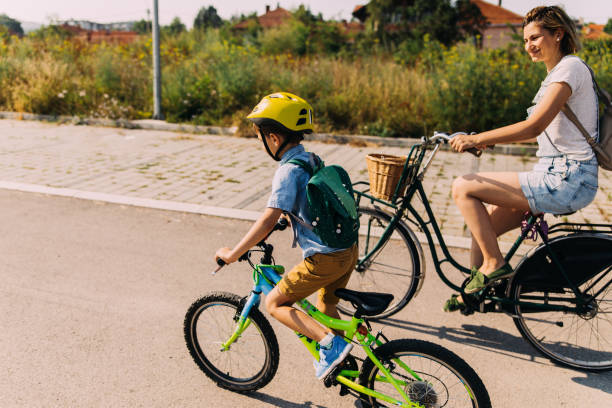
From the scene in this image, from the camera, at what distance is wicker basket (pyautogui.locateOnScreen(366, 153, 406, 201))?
3229mm

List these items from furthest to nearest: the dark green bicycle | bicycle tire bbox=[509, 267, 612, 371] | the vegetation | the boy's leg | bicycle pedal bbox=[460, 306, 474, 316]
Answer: the vegetation, bicycle pedal bbox=[460, 306, 474, 316], bicycle tire bbox=[509, 267, 612, 371], the dark green bicycle, the boy's leg

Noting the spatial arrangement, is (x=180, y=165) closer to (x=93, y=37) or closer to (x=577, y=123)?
(x=577, y=123)

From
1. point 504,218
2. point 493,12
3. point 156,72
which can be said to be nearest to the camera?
point 504,218

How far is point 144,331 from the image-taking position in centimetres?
350

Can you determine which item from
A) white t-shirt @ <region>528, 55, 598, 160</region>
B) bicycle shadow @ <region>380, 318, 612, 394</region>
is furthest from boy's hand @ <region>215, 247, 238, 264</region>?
white t-shirt @ <region>528, 55, 598, 160</region>

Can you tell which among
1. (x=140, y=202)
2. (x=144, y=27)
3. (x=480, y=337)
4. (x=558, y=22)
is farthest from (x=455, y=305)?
(x=144, y=27)

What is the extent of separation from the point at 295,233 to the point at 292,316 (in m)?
0.40

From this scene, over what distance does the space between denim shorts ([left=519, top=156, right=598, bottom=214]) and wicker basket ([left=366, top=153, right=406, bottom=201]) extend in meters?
0.73

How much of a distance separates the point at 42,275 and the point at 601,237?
4.15 metres

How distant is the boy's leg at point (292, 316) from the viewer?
7.99 feet

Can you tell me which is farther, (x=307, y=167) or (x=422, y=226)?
(x=422, y=226)

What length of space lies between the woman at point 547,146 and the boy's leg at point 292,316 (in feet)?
4.01

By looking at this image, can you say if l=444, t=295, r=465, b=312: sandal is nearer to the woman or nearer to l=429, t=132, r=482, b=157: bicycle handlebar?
the woman

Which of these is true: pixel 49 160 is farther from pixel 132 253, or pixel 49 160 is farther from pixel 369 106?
pixel 369 106
